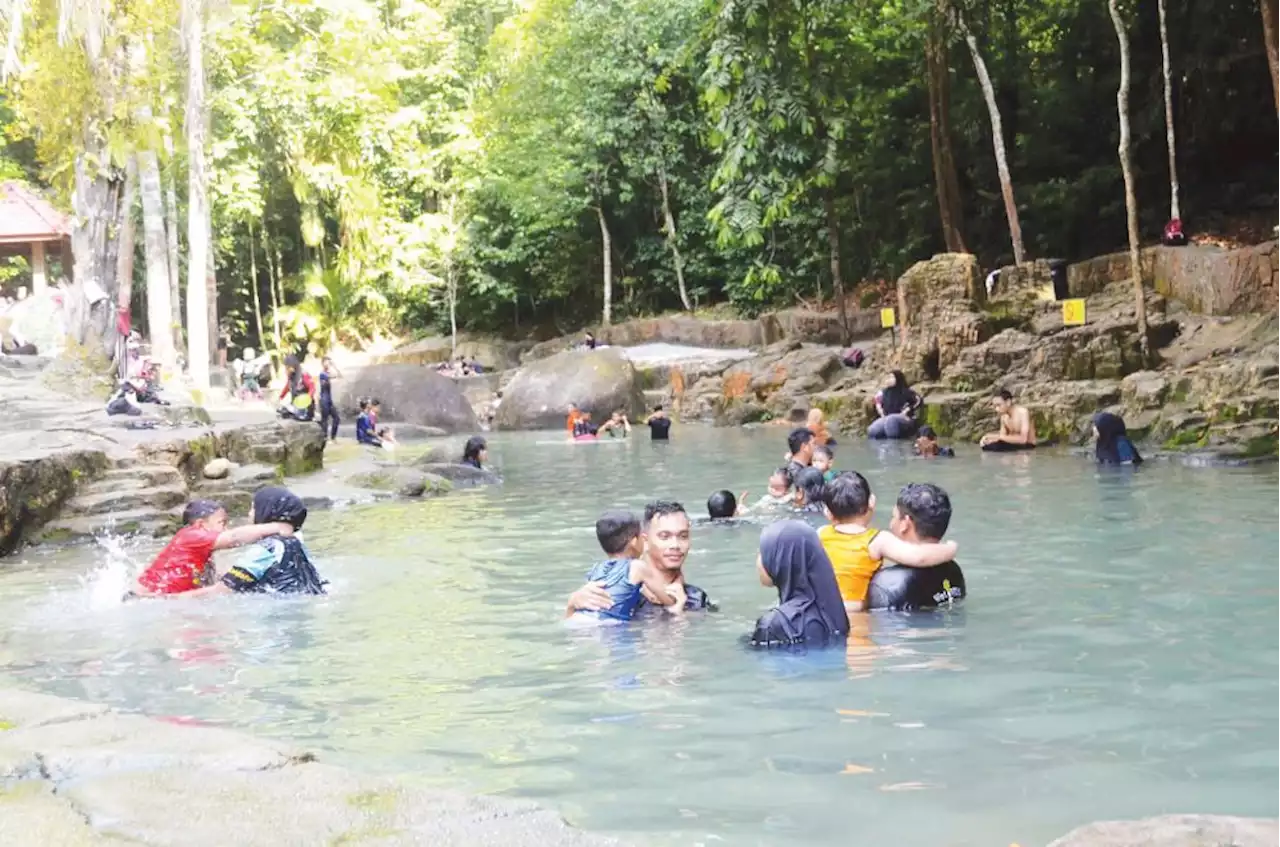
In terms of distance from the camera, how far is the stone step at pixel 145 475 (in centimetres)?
1307

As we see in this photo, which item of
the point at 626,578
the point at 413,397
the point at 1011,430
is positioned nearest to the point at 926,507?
the point at 626,578

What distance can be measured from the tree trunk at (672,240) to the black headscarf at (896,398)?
59.6 feet

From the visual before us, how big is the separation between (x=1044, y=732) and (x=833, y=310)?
3000cm

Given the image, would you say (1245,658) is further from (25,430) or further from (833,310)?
(833,310)

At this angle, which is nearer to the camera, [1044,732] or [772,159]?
[1044,732]

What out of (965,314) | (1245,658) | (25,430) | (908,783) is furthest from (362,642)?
(965,314)

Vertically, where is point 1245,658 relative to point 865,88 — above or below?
below

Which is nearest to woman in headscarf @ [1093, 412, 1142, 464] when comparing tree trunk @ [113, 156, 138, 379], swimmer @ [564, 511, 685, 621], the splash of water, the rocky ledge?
swimmer @ [564, 511, 685, 621]

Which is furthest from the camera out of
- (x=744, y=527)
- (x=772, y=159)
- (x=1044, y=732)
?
(x=772, y=159)

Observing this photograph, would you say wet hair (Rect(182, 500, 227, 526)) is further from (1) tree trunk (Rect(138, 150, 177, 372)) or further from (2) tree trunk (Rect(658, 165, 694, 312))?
(2) tree trunk (Rect(658, 165, 694, 312))

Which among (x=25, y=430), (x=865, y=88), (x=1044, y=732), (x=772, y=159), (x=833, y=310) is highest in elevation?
(x=865, y=88)

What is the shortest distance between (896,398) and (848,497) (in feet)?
45.7

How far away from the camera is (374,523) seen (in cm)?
1302

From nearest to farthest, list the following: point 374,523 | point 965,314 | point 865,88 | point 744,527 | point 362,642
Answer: point 362,642
point 744,527
point 374,523
point 965,314
point 865,88
